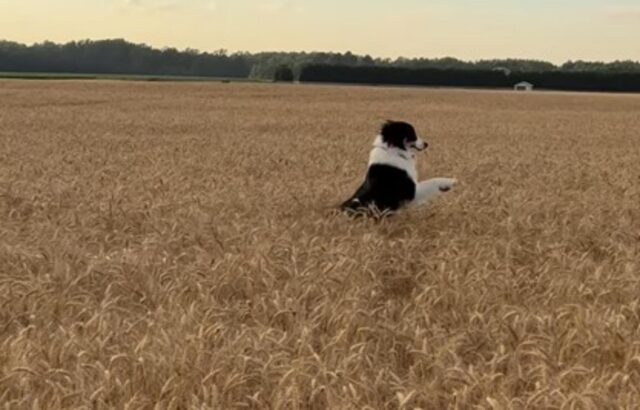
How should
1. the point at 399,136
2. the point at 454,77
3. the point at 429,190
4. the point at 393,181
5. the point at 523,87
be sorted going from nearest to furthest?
1. the point at 393,181
2. the point at 399,136
3. the point at 429,190
4. the point at 523,87
5. the point at 454,77

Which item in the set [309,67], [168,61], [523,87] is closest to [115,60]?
[168,61]

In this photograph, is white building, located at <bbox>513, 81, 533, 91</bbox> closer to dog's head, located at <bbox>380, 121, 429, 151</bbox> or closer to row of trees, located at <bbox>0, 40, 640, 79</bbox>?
row of trees, located at <bbox>0, 40, 640, 79</bbox>

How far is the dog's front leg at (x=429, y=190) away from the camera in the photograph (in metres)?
8.82

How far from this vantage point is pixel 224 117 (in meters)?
33.2

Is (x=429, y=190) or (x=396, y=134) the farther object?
(x=429, y=190)

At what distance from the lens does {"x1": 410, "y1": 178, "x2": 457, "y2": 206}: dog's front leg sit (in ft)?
28.9

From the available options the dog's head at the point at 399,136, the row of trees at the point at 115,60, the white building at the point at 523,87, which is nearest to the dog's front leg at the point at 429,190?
the dog's head at the point at 399,136

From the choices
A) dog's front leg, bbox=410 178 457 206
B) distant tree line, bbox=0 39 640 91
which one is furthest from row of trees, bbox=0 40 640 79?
dog's front leg, bbox=410 178 457 206

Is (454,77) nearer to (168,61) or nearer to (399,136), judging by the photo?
(168,61)

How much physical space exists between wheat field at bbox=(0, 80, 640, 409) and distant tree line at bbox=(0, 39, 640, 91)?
10621 centimetres

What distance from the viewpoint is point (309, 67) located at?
116 meters

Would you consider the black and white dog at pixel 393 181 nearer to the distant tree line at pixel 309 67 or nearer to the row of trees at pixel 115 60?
the distant tree line at pixel 309 67

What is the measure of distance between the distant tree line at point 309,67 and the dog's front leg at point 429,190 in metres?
107

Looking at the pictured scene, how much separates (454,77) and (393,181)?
11168cm
